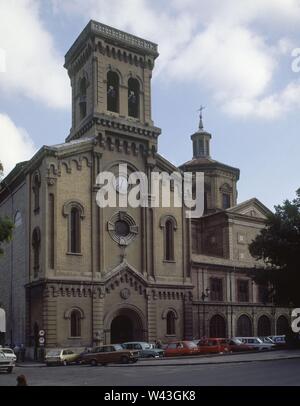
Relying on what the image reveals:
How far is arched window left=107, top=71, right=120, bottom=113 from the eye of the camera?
50.9 metres

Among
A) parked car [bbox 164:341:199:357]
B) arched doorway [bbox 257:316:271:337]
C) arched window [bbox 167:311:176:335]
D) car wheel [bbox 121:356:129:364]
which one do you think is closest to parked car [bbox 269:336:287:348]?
parked car [bbox 164:341:199:357]

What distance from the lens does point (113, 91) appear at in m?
51.2

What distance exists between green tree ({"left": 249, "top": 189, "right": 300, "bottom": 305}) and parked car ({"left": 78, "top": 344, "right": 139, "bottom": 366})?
38.1 ft

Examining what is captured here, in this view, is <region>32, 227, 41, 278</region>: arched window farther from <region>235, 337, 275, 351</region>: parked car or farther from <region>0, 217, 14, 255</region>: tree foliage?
<region>0, 217, 14, 255</region>: tree foliage

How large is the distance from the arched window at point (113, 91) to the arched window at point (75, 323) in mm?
17082

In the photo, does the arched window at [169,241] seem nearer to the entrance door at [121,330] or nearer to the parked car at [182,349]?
→ the entrance door at [121,330]

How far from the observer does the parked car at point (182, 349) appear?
137ft

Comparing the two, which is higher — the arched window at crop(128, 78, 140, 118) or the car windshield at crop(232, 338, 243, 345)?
the arched window at crop(128, 78, 140, 118)

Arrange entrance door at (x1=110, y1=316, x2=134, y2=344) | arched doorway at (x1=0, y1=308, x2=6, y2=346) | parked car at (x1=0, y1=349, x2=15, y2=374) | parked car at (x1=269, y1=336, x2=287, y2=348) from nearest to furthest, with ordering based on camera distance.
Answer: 1. parked car at (x1=0, y1=349, x2=15, y2=374)
2. parked car at (x1=269, y1=336, x2=287, y2=348)
3. entrance door at (x1=110, y1=316, x2=134, y2=344)
4. arched doorway at (x1=0, y1=308, x2=6, y2=346)

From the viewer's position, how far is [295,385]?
20.8 meters

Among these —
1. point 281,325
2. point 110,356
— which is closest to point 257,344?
point 110,356

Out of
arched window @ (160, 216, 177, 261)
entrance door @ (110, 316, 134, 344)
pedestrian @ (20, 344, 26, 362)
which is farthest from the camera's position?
arched window @ (160, 216, 177, 261)

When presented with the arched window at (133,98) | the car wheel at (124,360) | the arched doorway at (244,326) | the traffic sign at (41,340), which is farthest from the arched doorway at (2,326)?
the arched doorway at (244,326)
